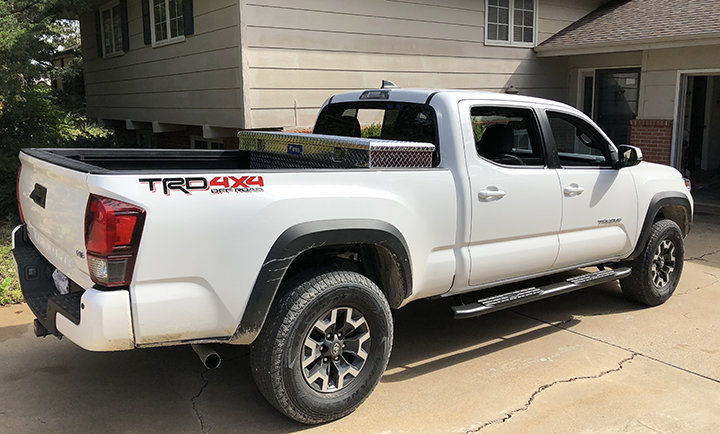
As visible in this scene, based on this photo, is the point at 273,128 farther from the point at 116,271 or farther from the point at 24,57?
the point at 116,271

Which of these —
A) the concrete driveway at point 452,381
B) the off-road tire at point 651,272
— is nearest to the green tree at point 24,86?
the concrete driveway at point 452,381

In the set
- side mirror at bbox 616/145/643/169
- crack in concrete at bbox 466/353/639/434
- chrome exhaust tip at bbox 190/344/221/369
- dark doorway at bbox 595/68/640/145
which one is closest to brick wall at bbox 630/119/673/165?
dark doorway at bbox 595/68/640/145

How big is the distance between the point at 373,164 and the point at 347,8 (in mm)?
6230

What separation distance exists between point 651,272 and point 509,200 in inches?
83.0

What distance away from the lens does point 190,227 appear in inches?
118

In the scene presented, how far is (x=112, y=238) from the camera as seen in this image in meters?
2.85

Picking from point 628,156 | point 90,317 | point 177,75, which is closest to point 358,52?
point 177,75

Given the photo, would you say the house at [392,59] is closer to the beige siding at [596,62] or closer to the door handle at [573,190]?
the beige siding at [596,62]

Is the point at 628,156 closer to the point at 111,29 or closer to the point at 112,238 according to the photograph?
the point at 112,238

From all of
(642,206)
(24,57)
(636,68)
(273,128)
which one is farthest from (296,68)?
(636,68)

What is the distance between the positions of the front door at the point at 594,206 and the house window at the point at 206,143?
7040 mm

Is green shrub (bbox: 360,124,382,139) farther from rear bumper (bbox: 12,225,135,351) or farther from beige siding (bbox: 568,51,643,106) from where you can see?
beige siding (bbox: 568,51,643,106)

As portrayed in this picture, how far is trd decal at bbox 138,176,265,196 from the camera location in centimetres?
294

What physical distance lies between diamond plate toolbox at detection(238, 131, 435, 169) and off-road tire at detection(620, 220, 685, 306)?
2.64m
